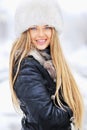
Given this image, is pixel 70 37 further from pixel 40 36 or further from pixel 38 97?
pixel 38 97

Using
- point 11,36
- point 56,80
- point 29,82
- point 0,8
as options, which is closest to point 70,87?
point 56,80

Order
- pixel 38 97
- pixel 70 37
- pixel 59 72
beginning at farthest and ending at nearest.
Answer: pixel 70 37
pixel 59 72
pixel 38 97

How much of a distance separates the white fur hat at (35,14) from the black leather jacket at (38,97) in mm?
125

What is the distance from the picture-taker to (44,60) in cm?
162

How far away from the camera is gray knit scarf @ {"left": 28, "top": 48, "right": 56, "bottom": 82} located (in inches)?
62.7

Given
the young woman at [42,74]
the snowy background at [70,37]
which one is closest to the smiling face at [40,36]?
the young woman at [42,74]

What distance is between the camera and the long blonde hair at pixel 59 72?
5.26 ft

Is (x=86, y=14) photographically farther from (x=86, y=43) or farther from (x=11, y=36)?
(x=11, y=36)

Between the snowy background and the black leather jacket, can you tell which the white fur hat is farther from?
the snowy background

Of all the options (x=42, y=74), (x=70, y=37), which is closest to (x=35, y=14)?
(x=42, y=74)

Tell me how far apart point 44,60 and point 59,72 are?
69 mm

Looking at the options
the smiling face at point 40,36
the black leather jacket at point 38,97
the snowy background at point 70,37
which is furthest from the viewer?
the snowy background at point 70,37

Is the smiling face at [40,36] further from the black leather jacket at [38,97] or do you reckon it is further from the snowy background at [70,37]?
the snowy background at [70,37]

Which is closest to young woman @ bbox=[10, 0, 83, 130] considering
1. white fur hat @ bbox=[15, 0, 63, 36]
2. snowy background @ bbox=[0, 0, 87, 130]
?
white fur hat @ bbox=[15, 0, 63, 36]
